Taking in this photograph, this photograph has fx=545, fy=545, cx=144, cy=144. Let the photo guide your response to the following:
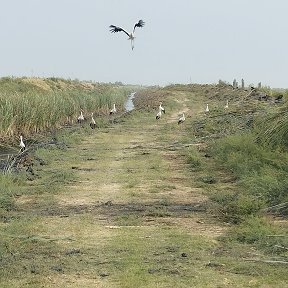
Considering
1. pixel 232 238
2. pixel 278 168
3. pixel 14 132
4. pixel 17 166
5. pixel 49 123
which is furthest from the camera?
pixel 49 123

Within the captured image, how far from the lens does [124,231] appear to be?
22.2 feet

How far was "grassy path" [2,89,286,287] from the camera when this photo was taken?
16.6ft

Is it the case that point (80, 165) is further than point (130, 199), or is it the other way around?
point (80, 165)

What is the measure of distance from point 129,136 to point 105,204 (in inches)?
441

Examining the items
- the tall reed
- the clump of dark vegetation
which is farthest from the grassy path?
the tall reed

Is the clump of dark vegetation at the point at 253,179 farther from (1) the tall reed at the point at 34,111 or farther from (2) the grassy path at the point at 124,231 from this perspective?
(1) the tall reed at the point at 34,111

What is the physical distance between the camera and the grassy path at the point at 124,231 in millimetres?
5062

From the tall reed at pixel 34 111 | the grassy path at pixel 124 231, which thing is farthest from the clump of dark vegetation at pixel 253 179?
the tall reed at pixel 34 111

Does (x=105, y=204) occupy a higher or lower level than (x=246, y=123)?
lower

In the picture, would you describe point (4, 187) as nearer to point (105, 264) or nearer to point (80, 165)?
point (80, 165)

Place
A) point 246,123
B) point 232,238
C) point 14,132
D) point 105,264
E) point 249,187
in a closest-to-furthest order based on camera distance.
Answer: point 105,264
point 232,238
point 249,187
point 246,123
point 14,132

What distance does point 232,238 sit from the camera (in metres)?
6.35

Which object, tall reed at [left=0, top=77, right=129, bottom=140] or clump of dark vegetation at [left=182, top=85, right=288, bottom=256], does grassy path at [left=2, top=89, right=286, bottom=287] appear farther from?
tall reed at [left=0, top=77, right=129, bottom=140]

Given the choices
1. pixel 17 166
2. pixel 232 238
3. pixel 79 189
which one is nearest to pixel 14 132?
pixel 17 166
